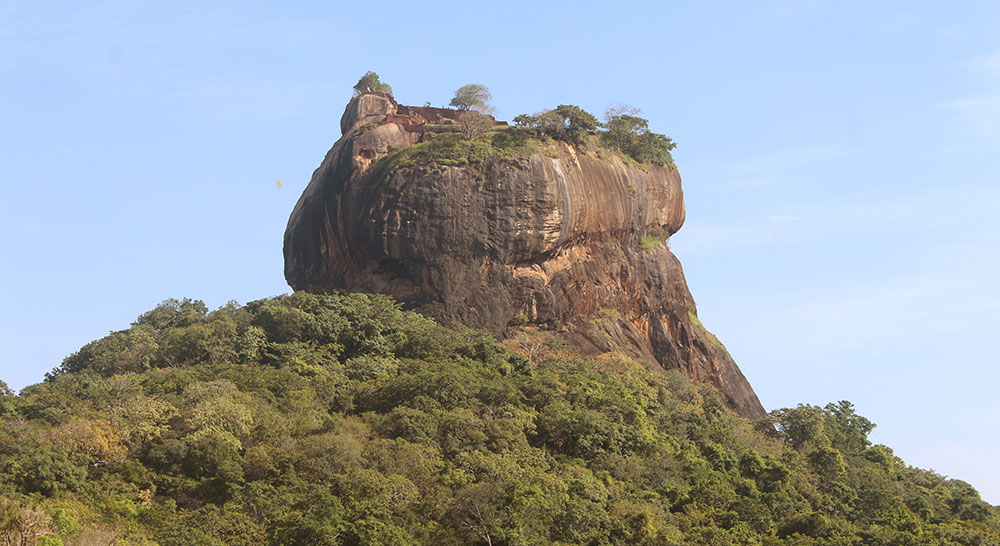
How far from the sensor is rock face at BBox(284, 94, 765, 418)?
38312 millimetres

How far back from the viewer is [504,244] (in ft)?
127

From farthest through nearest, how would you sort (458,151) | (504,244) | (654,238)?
(654,238)
(458,151)
(504,244)

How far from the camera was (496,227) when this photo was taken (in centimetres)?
3847

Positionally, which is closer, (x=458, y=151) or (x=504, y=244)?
(x=504, y=244)

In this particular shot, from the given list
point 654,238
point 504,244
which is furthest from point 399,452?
point 654,238

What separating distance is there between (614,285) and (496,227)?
6.31 metres

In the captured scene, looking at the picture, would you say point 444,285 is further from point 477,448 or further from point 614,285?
point 477,448

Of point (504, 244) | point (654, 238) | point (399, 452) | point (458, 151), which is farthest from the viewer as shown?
point (654, 238)

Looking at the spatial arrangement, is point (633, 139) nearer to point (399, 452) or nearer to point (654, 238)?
point (654, 238)

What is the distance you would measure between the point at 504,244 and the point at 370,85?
44.5ft

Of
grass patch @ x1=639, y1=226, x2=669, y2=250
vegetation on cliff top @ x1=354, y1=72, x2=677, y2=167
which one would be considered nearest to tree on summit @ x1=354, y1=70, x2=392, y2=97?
vegetation on cliff top @ x1=354, y1=72, x2=677, y2=167

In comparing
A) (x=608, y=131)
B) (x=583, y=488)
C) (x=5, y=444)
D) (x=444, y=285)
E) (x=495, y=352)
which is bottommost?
(x=583, y=488)

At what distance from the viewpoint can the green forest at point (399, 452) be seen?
23578 mm

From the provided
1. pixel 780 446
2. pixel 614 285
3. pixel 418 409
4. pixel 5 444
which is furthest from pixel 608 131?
pixel 5 444
